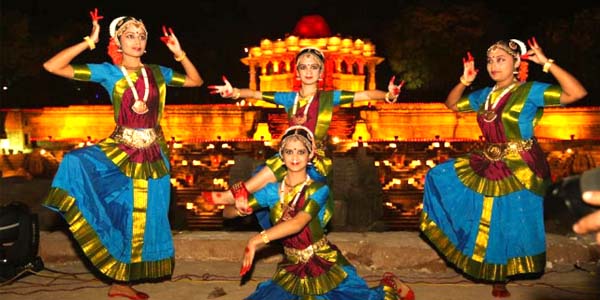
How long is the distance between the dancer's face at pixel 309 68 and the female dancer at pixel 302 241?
1291mm

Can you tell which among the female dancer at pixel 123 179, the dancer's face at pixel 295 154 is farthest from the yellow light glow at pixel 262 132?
the dancer's face at pixel 295 154

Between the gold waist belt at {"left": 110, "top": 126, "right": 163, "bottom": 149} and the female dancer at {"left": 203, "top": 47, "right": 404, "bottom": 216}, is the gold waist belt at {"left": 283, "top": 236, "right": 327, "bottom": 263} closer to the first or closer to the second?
the female dancer at {"left": 203, "top": 47, "right": 404, "bottom": 216}

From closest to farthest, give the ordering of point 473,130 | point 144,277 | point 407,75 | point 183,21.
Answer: point 144,277
point 473,130
point 407,75
point 183,21

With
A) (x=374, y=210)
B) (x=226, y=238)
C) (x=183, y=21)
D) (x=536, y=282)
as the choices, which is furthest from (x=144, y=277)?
(x=183, y=21)

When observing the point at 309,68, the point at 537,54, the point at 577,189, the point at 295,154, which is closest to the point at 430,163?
the point at 309,68

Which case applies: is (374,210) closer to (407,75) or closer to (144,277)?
(144,277)

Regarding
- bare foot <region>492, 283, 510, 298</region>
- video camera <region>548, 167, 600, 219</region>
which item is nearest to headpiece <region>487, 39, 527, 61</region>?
bare foot <region>492, 283, 510, 298</region>

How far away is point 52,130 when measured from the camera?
31.5 meters

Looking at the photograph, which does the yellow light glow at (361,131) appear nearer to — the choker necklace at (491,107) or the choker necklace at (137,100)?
the choker necklace at (491,107)

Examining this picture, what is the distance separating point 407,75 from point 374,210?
23.6 m

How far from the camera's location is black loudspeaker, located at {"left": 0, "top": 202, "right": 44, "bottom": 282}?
17.8 feet

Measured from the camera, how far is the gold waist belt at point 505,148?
197 inches

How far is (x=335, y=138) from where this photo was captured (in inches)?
945

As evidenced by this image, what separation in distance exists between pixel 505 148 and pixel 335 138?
19.0 metres
